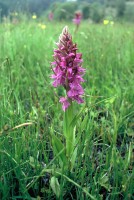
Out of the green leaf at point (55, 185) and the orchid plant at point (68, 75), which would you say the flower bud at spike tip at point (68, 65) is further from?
the green leaf at point (55, 185)

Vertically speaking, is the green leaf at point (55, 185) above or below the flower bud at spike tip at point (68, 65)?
below

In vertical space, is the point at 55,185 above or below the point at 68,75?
below

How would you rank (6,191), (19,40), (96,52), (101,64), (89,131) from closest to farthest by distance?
(6,191) → (89,131) → (101,64) → (96,52) → (19,40)

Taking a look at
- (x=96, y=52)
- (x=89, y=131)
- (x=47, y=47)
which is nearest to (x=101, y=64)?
(x=96, y=52)

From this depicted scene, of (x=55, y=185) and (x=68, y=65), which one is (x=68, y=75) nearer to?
(x=68, y=65)

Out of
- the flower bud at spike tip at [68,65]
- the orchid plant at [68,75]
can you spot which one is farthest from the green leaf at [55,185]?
the flower bud at spike tip at [68,65]

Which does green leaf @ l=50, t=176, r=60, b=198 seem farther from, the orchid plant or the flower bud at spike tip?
the flower bud at spike tip

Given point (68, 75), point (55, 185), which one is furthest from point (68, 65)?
point (55, 185)

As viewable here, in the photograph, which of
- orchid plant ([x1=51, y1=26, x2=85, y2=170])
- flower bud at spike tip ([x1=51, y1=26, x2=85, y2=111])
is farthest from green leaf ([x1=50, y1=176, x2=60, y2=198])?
flower bud at spike tip ([x1=51, y1=26, x2=85, y2=111])

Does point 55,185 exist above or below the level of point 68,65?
below

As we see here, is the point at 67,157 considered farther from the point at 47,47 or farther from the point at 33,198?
the point at 47,47

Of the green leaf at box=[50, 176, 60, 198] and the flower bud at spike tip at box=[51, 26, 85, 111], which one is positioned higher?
the flower bud at spike tip at box=[51, 26, 85, 111]
